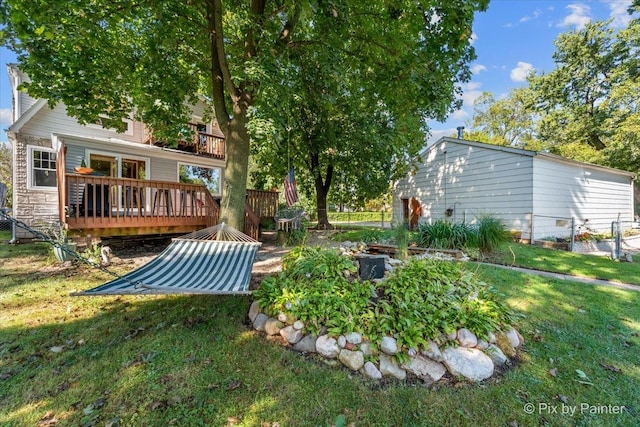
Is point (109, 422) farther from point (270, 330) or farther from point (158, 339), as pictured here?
point (270, 330)

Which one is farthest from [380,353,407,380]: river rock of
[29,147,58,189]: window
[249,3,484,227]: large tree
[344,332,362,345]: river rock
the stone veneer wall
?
[29,147,58,189]: window

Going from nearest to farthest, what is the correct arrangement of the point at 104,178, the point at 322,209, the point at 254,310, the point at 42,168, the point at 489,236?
the point at 254,310, the point at 104,178, the point at 489,236, the point at 42,168, the point at 322,209

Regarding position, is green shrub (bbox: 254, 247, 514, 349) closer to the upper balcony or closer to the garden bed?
the garden bed

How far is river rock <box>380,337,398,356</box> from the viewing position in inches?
104

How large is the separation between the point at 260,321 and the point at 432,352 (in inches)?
72.4

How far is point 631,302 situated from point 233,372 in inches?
214

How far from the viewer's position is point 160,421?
6.43ft

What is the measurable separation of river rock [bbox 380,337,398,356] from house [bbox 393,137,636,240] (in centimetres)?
896

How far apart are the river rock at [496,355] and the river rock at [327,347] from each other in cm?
143

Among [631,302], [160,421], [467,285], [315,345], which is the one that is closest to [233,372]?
[160,421]

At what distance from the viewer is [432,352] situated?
8.70ft

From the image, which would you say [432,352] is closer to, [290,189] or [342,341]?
[342,341]

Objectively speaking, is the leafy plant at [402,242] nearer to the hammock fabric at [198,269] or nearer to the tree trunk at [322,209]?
the hammock fabric at [198,269]

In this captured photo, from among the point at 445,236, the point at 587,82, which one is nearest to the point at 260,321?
the point at 445,236
